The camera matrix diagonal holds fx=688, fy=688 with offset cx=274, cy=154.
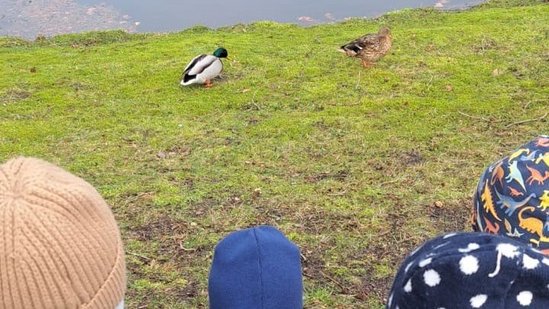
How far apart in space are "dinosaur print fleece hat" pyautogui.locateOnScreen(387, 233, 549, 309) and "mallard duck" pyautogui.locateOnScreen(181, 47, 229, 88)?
15.4 feet

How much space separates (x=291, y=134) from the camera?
192 inches

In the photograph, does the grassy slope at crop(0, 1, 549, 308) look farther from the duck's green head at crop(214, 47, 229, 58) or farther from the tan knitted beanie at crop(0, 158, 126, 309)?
the tan knitted beanie at crop(0, 158, 126, 309)

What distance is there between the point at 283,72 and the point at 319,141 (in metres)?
1.66

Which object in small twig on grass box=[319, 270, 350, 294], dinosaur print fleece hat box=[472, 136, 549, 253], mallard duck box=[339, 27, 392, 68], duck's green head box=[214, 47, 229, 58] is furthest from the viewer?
duck's green head box=[214, 47, 229, 58]

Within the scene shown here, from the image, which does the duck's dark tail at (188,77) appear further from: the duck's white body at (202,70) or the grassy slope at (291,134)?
the grassy slope at (291,134)

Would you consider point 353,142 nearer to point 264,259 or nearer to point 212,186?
point 212,186

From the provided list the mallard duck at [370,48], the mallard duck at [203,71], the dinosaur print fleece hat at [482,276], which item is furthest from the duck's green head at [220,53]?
the dinosaur print fleece hat at [482,276]

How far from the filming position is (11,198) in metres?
1.40

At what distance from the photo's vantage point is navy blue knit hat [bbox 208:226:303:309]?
73.6 inches

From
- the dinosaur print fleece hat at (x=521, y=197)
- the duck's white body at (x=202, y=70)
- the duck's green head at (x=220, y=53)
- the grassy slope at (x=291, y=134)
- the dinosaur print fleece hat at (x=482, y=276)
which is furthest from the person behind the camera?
the duck's green head at (x=220, y=53)

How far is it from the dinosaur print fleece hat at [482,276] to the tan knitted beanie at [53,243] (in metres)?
0.66

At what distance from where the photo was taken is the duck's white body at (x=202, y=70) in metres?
5.89

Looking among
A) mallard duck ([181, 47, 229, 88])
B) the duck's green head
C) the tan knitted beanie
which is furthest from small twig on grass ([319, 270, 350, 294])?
the duck's green head

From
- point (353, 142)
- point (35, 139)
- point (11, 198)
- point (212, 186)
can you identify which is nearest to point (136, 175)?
point (212, 186)
